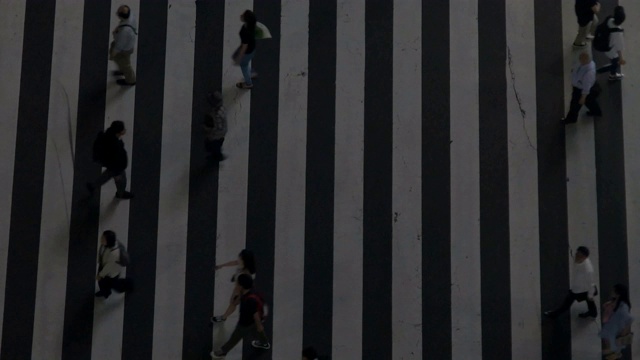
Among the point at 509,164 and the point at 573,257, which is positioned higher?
the point at 509,164

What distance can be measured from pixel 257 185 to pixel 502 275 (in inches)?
146

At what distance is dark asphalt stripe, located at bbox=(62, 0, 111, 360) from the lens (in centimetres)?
1165

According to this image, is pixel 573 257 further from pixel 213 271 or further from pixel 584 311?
pixel 213 271

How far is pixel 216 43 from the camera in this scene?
1302 cm

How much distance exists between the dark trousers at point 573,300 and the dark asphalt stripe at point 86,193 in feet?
21.1

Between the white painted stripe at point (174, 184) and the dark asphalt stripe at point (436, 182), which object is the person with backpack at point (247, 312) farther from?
the dark asphalt stripe at point (436, 182)

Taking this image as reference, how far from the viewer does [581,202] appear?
41.1ft

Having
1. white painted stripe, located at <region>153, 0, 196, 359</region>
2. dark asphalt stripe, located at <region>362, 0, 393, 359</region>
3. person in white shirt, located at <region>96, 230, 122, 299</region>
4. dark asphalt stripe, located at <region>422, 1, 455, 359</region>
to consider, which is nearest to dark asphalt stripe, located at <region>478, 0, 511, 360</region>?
dark asphalt stripe, located at <region>422, 1, 455, 359</region>

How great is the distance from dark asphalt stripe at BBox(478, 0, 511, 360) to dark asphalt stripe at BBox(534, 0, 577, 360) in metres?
0.51

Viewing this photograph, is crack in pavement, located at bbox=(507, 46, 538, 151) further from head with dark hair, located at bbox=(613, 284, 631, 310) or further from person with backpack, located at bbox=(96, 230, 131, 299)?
person with backpack, located at bbox=(96, 230, 131, 299)

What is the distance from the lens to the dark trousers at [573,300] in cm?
1145

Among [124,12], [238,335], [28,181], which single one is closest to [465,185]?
[238,335]

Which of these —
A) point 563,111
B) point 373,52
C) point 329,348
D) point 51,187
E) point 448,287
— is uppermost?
point 373,52

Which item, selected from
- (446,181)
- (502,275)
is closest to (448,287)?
(502,275)
